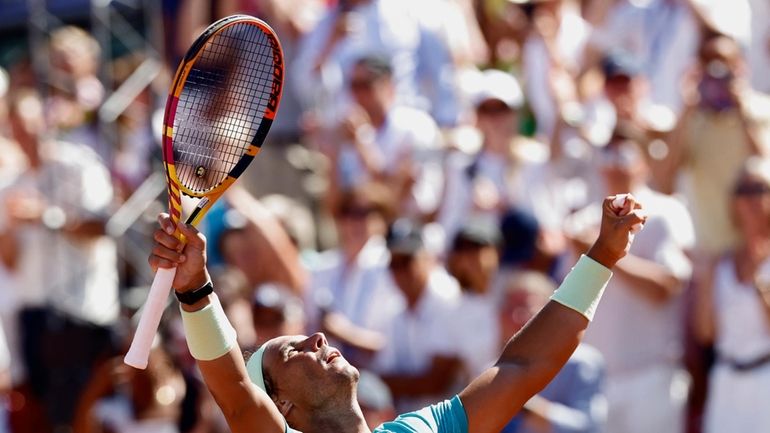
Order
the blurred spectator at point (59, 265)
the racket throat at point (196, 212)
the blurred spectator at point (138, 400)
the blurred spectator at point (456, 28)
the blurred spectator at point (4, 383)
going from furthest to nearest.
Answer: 1. the blurred spectator at point (456, 28)
2. the blurred spectator at point (59, 265)
3. the blurred spectator at point (4, 383)
4. the blurred spectator at point (138, 400)
5. the racket throat at point (196, 212)

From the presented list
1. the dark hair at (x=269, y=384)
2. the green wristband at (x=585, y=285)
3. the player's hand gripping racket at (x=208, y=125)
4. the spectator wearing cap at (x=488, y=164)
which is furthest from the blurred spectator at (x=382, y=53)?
the dark hair at (x=269, y=384)

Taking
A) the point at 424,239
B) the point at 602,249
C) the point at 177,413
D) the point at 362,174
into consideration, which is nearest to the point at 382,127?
the point at 362,174

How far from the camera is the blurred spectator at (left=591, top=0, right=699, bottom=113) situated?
8.75 m

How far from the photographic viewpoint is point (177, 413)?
768cm

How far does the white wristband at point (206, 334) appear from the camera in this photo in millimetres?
4082

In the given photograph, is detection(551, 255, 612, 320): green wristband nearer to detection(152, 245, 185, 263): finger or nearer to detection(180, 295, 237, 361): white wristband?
detection(180, 295, 237, 361): white wristband

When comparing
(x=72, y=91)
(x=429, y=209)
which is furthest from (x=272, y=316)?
(x=72, y=91)

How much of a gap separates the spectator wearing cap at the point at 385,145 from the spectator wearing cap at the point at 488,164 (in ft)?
0.75

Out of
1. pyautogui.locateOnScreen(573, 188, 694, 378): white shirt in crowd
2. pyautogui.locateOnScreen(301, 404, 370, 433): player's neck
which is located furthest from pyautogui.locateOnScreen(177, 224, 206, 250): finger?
pyautogui.locateOnScreen(573, 188, 694, 378): white shirt in crowd

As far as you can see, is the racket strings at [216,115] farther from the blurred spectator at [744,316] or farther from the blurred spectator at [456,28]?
the blurred spectator at [456,28]

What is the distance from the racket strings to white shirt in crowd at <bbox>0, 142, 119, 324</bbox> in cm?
458

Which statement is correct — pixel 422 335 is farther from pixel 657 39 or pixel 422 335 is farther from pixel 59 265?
pixel 59 265

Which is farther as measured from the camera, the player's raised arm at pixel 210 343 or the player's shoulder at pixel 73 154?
the player's shoulder at pixel 73 154

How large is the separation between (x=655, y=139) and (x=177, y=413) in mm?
2774
